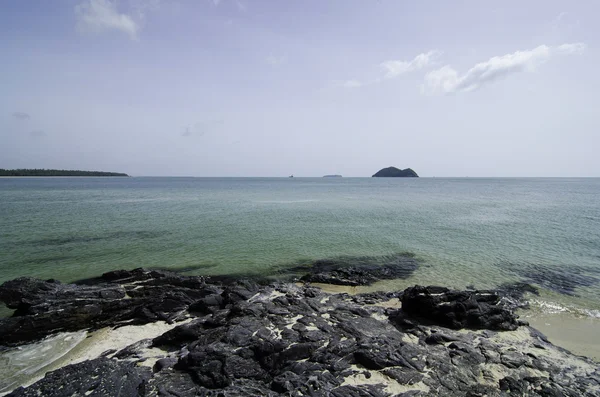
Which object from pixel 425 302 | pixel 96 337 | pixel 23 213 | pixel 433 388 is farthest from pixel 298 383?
pixel 23 213

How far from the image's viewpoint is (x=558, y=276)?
71.5ft

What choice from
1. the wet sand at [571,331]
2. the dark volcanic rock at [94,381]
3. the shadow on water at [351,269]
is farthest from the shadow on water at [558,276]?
the dark volcanic rock at [94,381]

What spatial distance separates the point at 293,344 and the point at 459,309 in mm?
8532

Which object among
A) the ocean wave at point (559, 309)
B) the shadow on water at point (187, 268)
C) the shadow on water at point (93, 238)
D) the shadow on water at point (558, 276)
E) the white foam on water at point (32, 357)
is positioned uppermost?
the shadow on water at point (93, 238)

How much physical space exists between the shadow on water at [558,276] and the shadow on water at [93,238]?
115 feet

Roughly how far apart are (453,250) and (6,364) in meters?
31.7

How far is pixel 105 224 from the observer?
39.3m

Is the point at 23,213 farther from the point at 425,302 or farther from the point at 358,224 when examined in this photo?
the point at 425,302

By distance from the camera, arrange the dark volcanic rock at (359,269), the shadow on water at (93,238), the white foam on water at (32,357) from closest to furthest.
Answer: the white foam on water at (32,357), the dark volcanic rock at (359,269), the shadow on water at (93,238)

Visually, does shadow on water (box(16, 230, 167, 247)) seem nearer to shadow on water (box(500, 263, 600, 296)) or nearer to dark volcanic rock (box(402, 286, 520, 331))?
dark volcanic rock (box(402, 286, 520, 331))

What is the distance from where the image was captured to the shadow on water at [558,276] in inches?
779

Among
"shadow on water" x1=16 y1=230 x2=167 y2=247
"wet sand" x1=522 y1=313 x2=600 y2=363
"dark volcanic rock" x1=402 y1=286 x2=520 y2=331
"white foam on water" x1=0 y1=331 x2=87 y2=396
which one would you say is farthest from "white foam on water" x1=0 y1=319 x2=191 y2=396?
"shadow on water" x1=16 y1=230 x2=167 y2=247

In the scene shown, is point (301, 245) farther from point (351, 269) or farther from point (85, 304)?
point (85, 304)

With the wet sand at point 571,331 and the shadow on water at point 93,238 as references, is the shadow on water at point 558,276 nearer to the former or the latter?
the wet sand at point 571,331
